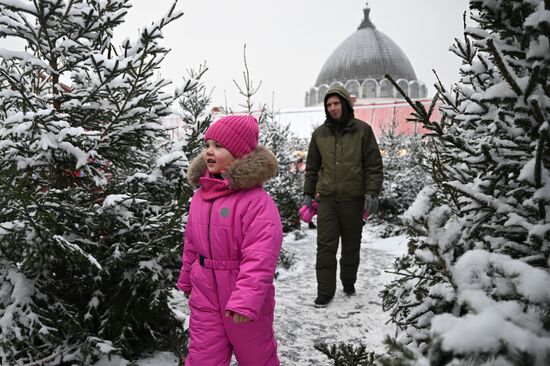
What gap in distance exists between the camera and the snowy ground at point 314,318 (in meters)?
2.82

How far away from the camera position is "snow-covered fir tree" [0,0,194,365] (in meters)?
1.99

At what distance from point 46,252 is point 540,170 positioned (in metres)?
2.35

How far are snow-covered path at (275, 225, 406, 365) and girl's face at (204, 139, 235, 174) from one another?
1558mm

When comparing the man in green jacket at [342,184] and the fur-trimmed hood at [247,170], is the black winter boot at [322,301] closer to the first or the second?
the man in green jacket at [342,184]

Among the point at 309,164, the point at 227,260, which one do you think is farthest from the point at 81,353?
the point at 309,164

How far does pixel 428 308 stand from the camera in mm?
1298

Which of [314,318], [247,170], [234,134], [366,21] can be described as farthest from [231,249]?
[366,21]

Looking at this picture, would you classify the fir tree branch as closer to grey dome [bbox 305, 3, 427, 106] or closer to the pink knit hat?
the pink knit hat

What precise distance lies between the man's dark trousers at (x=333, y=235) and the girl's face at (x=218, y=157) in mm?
2152

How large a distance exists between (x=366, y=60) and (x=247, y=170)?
69859 mm

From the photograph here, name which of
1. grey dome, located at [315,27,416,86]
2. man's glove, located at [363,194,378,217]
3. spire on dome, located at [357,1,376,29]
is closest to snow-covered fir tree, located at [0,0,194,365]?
man's glove, located at [363,194,378,217]

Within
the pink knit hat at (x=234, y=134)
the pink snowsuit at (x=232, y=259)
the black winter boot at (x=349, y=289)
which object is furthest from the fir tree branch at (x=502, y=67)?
the black winter boot at (x=349, y=289)

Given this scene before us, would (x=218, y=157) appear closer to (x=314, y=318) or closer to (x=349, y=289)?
(x=314, y=318)

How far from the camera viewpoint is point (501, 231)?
115 cm
